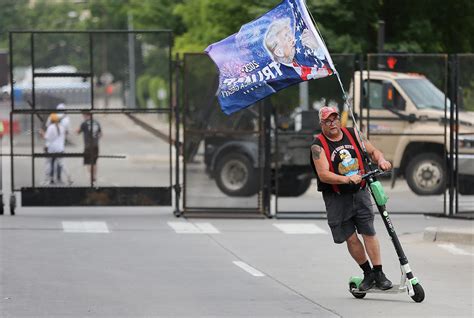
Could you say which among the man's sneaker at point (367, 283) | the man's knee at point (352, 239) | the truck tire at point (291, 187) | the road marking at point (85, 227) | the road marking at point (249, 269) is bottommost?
the road marking at point (249, 269)

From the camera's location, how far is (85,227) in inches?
730

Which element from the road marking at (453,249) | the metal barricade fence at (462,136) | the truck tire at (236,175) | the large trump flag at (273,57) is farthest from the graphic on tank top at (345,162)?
the truck tire at (236,175)

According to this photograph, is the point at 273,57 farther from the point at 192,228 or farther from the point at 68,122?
the point at 68,122

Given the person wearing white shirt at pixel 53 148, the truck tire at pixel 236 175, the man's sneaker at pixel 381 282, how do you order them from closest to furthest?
1. the man's sneaker at pixel 381 282
2. the truck tire at pixel 236 175
3. the person wearing white shirt at pixel 53 148

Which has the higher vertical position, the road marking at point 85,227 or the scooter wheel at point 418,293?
the scooter wheel at point 418,293

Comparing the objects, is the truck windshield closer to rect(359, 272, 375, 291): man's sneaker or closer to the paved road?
the paved road

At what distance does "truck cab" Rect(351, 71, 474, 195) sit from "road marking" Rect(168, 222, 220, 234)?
3.01 m

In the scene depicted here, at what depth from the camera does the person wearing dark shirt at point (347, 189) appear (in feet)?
37.1

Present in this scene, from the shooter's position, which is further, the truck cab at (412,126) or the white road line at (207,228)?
the truck cab at (412,126)

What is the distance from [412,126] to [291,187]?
228 centimetres

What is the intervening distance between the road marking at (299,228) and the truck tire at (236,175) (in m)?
1.22

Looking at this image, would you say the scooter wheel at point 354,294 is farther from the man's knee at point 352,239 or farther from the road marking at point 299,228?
the road marking at point 299,228

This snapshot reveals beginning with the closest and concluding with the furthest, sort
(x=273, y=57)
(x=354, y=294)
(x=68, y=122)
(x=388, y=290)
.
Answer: (x=388, y=290) < (x=354, y=294) < (x=273, y=57) < (x=68, y=122)

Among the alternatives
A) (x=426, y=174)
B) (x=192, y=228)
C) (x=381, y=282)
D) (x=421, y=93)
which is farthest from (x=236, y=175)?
(x=381, y=282)
